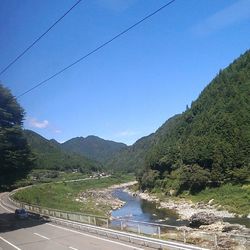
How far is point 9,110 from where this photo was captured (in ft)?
142

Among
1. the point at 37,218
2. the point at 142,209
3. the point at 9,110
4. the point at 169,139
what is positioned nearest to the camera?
the point at 9,110

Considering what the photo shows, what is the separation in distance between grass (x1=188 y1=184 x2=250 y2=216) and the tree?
121ft

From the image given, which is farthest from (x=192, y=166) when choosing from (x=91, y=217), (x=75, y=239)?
(x=75, y=239)

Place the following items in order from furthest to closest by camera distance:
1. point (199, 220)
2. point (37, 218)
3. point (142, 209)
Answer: point (142, 209)
point (199, 220)
point (37, 218)

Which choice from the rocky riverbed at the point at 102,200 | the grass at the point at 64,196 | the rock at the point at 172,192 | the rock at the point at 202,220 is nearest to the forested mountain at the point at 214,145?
the rock at the point at 172,192

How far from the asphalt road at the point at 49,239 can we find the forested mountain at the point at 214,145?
6049 cm

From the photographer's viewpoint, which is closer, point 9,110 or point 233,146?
point 9,110

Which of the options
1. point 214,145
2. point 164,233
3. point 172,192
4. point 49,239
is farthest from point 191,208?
point 49,239

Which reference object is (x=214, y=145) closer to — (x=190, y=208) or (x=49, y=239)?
(x=190, y=208)

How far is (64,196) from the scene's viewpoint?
347 feet

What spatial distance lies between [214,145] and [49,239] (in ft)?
273

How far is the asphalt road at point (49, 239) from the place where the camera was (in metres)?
26.0

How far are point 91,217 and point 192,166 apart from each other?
2829 inches

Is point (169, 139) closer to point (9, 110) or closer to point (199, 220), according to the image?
point (199, 220)
